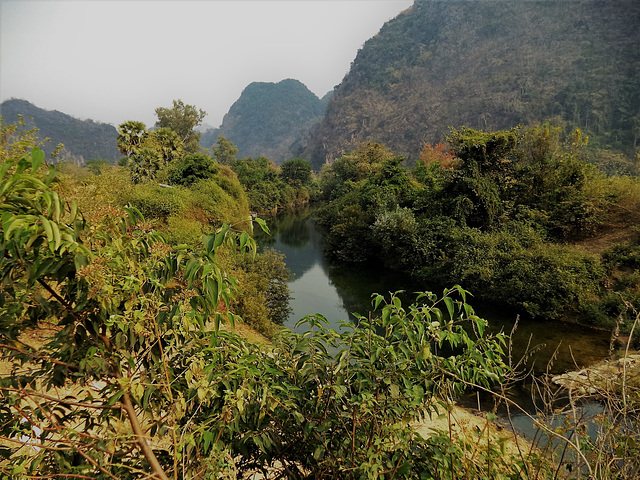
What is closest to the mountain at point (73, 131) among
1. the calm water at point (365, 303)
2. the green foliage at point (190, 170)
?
the green foliage at point (190, 170)

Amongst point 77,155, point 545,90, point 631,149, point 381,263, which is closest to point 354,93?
point 545,90

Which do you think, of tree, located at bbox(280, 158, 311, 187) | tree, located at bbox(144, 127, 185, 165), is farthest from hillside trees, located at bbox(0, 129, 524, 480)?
tree, located at bbox(280, 158, 311, 187)

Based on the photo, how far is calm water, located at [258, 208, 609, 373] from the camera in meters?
8.74

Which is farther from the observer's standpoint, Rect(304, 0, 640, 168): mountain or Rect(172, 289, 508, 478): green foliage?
Rect(304, 0, 640, 168): mountain

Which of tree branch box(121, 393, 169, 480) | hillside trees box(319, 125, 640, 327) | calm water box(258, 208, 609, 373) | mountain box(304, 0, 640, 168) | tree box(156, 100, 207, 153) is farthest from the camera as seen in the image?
mountain box(304, 0, 640, 168)

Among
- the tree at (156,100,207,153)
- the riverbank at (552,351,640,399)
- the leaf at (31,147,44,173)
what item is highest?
the tree at (156,100,207,153)

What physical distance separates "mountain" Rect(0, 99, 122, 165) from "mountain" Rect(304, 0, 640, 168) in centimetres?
7143

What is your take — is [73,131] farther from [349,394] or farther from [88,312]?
[349,394]

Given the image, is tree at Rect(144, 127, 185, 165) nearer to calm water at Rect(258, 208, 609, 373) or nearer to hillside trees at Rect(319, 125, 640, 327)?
calm water at Rect(258, 208, 609, 373)

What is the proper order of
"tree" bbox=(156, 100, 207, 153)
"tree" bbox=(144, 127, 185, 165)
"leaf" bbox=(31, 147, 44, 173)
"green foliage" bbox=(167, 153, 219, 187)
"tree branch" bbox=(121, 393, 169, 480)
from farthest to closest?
1. "tree" bbox=(156, 100, 207, 153)
2. "tree" bbox=(144, 127, 185, 165)
3. "green foliage" bbox=(167, 153, 219, 187)
4. "tree branch" bbox=(121, 393, 169, 480)
5. "leaf" bbox=(31, 147, 44, 173)

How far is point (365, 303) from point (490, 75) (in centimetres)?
7913

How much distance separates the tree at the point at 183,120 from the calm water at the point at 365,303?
22.6m

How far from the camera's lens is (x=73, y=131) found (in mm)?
109625

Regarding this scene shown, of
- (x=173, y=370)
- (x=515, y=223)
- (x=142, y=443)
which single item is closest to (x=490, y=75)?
(x=515, y=223)
